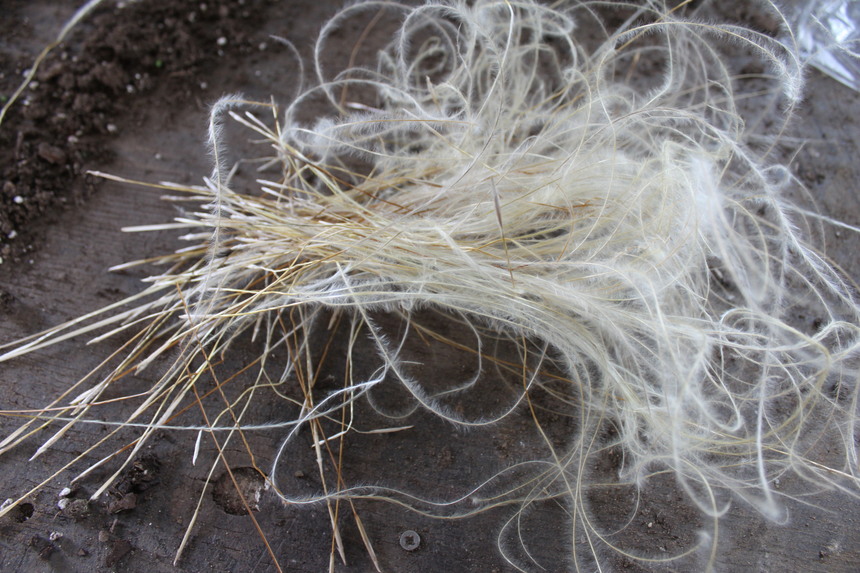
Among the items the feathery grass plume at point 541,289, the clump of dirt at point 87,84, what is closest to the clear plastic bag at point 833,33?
the feathery grass plume at point 541,289

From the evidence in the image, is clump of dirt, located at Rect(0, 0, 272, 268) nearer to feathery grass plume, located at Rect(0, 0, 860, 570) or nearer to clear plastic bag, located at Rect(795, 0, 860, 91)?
feathery grass plume, located at Rect(0, 0, 860, 570)

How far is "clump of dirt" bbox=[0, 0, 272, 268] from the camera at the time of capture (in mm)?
1163

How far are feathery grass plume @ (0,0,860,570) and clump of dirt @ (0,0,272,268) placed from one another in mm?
248

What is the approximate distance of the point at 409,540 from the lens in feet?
2.95

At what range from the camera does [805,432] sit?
3.17 ft

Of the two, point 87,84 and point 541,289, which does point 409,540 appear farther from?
point 87,84

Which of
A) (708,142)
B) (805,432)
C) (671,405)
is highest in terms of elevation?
(708,142)

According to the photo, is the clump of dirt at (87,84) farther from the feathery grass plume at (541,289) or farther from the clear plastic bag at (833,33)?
the clear plastic bag at (833,33)

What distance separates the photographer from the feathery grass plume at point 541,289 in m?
0.91

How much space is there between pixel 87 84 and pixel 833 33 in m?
1.62

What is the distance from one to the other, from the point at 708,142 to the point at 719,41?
0.29 meters

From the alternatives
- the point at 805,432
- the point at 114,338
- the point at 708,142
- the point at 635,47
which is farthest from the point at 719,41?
the point at 114,338

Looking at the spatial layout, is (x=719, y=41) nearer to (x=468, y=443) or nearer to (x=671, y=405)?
(x=671, y=405)

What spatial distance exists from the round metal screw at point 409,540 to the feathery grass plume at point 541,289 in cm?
4
